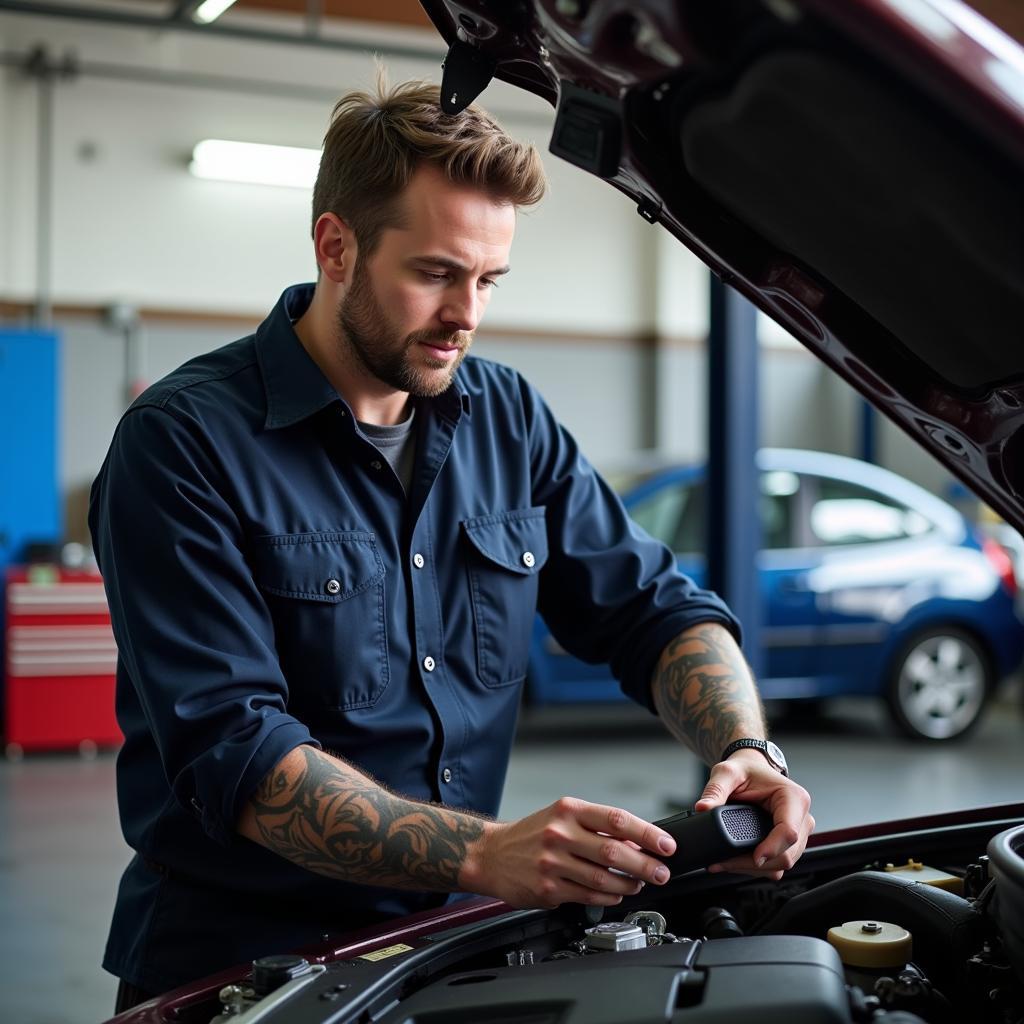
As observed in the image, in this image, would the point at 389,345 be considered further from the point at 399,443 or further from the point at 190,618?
the point at 190,618

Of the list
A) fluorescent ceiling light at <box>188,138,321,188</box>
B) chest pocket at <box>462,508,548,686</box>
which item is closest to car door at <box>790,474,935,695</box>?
fluorescent ceiling light at <box>188,138,321,188</box>

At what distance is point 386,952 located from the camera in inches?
45.1

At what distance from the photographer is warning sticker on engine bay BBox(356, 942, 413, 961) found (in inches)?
44.5

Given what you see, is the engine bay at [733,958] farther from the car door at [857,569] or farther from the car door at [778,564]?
the car door at [857,569]

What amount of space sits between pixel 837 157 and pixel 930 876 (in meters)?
0.75

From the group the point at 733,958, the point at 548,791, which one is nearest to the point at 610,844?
the point at 733,958

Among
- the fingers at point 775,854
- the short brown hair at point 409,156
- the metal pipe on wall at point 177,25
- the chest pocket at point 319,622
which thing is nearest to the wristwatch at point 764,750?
the fingers at point 775,854

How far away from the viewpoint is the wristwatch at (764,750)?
Answer: 1.44 metres

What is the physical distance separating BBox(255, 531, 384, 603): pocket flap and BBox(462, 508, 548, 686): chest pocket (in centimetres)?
16

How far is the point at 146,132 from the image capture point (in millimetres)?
7617

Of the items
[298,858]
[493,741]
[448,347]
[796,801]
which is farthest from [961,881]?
[448,347]

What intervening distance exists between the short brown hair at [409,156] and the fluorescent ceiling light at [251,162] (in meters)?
6.37

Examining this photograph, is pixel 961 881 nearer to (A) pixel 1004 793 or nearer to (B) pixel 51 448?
(A) pixel 1004 793

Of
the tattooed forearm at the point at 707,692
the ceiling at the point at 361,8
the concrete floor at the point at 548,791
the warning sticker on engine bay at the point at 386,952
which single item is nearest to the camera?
the warning sticker on engine bay at the point at 386,952
